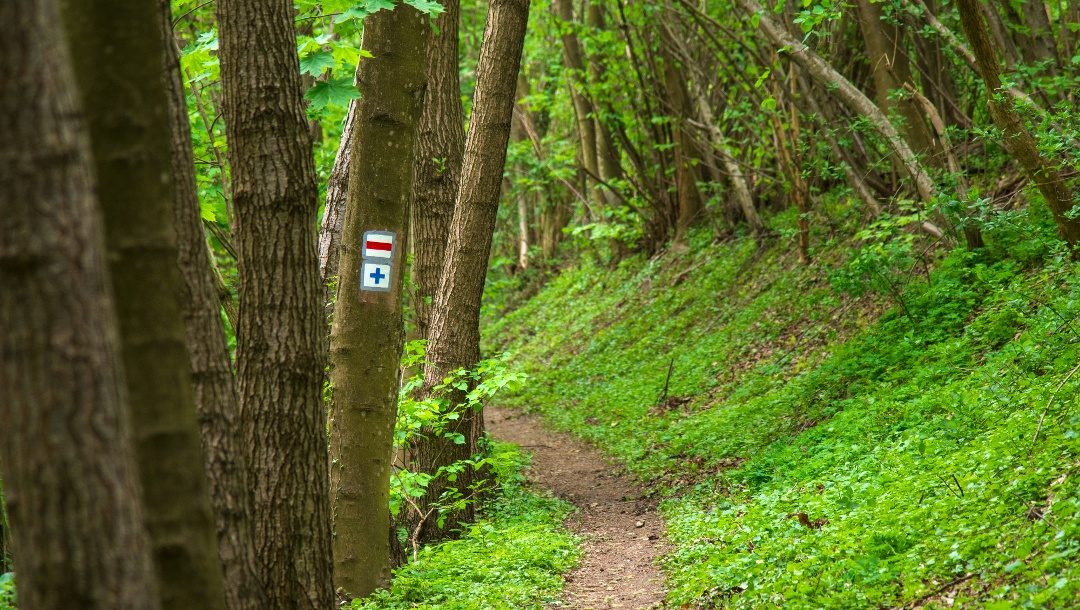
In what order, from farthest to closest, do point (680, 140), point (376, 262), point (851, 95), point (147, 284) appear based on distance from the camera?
1. point (680, 140)
2. point (851, 95)
3. point (376, 262)
4. point (147, 284)

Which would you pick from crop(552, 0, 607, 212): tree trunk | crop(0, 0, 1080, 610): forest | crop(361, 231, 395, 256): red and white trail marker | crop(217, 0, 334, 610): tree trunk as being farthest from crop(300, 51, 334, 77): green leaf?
crop(552, 0, 607, 212): tree trunk

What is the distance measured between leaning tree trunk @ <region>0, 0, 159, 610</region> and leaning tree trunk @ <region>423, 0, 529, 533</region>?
6.33 m

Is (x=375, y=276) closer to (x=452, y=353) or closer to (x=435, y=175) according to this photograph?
(x=452, y=353)

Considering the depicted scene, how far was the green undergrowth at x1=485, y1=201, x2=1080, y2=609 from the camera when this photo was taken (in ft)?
14.5

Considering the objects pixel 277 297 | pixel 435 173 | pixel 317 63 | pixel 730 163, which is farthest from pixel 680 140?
pixel 277 297

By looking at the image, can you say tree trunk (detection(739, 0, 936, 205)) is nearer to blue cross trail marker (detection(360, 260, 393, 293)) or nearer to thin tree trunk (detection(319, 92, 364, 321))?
thin tree trunk (detection(319, 92, 364, 321))

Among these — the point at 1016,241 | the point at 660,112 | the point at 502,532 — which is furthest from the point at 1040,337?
the point at 660,112

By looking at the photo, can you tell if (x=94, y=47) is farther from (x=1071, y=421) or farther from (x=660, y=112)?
(x=660, y=112)

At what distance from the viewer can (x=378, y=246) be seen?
5414mm

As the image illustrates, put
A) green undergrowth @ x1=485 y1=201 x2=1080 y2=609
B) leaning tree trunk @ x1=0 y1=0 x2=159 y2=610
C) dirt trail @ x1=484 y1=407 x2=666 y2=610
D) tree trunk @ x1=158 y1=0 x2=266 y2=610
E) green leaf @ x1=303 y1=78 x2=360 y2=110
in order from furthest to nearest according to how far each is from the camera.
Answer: dirt trail @ x1=484 y1=407 x2=666 y2=610 → green leaf @ x1=303 y1=78 x2=360 y2=110 → green undergrowth @ x1=485 y1=201 x2=1080 y2=609 → tree trunk @ x1=158 y1=0 x2=266 y2=610 → leaning tree trunk @ x1=0 y1=0 x2=159 y2=610

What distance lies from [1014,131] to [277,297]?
616cm

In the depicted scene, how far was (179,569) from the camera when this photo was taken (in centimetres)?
245

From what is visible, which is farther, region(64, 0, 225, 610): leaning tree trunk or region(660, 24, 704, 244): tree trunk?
region(660, 24, 704, 244): tree trunk

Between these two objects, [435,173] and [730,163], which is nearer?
[435,173]
